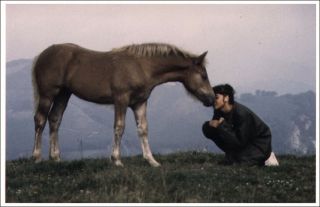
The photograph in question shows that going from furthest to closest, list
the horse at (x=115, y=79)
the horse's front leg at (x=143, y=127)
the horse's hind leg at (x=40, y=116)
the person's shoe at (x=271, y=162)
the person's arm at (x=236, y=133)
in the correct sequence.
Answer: the horse's hind leg at (x=40, y=116), the horse's front leg at (x=143, y=127), the horse at (x=115, y=79), the person's shoe at (x=271, y=162), the person's arm at (x=236, y=133)

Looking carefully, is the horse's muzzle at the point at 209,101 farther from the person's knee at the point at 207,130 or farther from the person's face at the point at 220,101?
the person's knee at the point at 207,130

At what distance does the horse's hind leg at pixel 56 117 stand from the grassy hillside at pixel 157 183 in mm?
1471

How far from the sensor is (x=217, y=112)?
13.6 metres

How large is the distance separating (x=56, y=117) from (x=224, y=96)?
452 centimetres

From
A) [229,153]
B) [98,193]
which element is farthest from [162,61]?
[98,193]

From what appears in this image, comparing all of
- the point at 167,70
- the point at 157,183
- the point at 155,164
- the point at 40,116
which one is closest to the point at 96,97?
the point at 40,116

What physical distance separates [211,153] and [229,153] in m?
1.94

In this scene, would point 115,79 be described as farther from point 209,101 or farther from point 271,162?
point 271,162

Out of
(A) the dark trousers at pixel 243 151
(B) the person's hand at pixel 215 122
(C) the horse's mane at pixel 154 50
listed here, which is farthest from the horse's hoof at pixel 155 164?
(C) the horse's mane at pixel 154 50

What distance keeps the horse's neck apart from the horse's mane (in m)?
0.17

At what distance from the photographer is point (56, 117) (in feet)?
49.9

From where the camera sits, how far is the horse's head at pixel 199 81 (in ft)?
46.3

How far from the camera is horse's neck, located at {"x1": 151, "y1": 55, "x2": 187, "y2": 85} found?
13969 millimetres

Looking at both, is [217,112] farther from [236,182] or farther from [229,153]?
[236,182]
